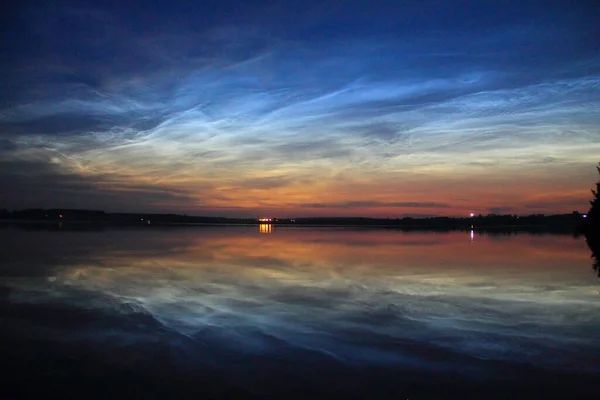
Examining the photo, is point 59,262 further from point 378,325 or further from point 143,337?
point 378,325

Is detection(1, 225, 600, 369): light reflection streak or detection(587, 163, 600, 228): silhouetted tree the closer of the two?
detection(1, 225, 600, 369): light reflection streak

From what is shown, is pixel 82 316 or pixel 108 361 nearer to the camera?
pixel 108 361

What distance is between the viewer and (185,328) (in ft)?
35.4

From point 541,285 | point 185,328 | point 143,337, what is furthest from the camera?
point 541,285

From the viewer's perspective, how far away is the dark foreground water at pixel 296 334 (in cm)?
732

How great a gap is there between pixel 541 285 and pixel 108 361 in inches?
589

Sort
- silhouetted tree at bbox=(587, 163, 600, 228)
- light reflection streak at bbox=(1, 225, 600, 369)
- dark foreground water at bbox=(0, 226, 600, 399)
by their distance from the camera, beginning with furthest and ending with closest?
1. silhouetted tree at bbox=(587, 163, 600, 228)
2. light reflection streak at bbox=(1, 225, 600, 369)
3. dark foreground water at bbox=(0, 226, 600, 399)

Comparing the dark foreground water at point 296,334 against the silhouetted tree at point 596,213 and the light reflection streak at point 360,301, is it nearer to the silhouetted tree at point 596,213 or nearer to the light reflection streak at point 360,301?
the light reflection streak at point 360,301

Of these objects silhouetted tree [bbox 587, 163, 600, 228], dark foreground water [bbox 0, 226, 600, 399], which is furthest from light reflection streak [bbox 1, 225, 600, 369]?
silhouetted tree [bbox 587, 163, 600, 228]

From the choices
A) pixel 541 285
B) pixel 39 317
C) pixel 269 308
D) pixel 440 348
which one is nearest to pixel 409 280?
pixel 541 285

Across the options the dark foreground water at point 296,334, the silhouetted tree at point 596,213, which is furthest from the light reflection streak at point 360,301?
the silhouetted tree at point 596,213

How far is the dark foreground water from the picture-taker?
7324 mm

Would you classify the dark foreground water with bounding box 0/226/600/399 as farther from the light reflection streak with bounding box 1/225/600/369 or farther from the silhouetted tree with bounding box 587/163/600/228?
the silhouetted tree with bounding box 587/163/600/228

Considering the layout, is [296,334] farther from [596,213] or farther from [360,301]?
[596,213]
